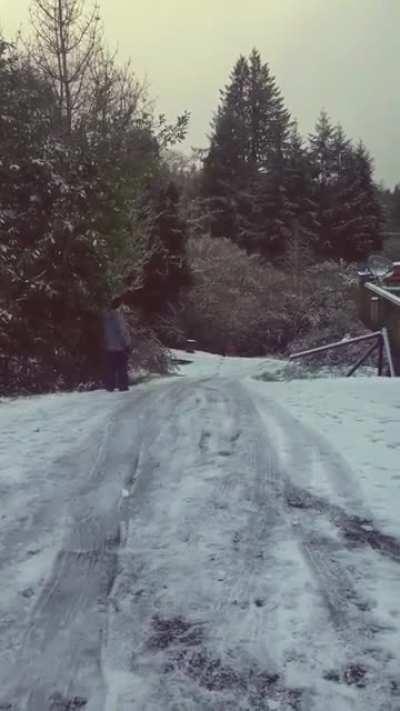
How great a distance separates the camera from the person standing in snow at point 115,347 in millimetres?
10727

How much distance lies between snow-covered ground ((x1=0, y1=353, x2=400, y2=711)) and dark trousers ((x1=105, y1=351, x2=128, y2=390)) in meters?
4.22

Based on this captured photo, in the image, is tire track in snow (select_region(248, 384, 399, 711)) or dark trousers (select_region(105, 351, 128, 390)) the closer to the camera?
tire track in snow (select_region(248, 384, 399, 711))

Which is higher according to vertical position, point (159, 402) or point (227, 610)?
point (159, 402)

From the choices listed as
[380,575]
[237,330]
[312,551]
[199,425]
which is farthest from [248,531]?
[237,330]

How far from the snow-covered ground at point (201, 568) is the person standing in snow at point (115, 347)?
4.26m

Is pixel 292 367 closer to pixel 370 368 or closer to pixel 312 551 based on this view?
pixel 370 368

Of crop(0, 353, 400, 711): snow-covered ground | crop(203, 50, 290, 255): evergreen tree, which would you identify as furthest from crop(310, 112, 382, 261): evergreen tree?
crop(0, 353, 400, 711): snow-covered ground

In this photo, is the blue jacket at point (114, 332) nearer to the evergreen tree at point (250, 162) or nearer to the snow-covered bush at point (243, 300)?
the snow-covered bush at point (243, 300)

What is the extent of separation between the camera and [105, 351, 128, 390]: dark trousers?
35.1 ft

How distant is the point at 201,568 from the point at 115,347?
7.74 meters

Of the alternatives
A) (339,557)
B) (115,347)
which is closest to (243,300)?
(115,347)

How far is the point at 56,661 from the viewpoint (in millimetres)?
2518

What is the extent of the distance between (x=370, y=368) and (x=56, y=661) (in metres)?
13.2

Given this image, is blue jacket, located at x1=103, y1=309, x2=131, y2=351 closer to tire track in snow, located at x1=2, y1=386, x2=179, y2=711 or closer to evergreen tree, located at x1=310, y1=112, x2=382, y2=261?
tire track in snow, located at x1=2, y1=386, x2=179, y2=711
